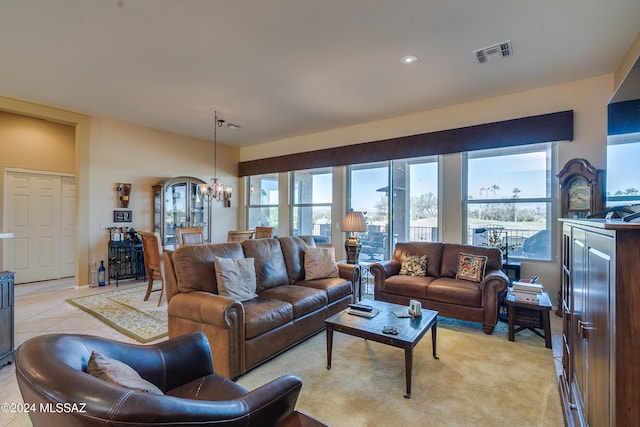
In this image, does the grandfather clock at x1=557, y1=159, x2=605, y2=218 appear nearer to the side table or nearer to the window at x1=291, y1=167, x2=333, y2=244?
the side table

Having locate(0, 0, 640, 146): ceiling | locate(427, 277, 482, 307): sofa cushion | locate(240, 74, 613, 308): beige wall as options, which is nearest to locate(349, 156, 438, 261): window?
locate(240, 74, 613, 308): beige wall

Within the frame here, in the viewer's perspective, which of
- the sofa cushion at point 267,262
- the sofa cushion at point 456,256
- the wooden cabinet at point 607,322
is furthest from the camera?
the sofa cushion at point 456,256

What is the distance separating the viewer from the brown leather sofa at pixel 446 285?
3.26 meters

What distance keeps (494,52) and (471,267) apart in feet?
8.05

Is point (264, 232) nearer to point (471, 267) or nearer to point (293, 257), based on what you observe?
point (293, 257)

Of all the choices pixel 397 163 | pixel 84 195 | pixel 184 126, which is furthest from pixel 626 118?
pixel 84 195

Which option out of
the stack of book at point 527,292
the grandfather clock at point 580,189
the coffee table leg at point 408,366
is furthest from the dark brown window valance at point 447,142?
the coffee table leg at point 408,366

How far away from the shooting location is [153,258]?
4.38 m

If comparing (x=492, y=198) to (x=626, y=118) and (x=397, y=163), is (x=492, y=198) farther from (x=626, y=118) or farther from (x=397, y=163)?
(x=626, y=118)

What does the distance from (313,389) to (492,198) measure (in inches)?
153

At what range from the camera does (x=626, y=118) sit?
170 cm

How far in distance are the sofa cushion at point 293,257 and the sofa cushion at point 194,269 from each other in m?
1.02

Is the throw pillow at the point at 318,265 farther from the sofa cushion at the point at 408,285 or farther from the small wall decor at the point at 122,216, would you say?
the small wall decor at the point at 122,216

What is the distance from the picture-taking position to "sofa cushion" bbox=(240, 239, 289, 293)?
128 inches
